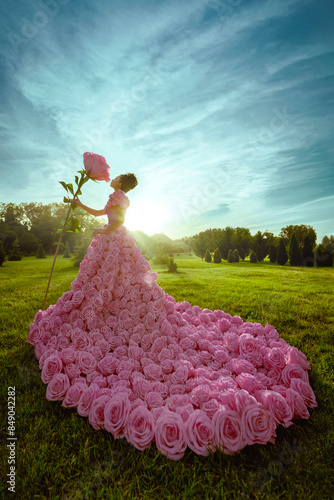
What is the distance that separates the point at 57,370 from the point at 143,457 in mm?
1440

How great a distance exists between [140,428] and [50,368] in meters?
1.40

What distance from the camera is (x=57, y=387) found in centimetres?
256

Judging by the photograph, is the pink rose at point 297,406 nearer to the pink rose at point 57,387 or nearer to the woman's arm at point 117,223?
the pink rose at point 57,387

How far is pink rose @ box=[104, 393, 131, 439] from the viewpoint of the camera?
6.97 feet

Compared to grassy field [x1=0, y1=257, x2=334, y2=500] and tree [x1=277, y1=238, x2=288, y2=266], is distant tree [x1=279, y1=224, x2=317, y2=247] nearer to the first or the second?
tree [x1=277, y1=238, x2=288, y2=266]

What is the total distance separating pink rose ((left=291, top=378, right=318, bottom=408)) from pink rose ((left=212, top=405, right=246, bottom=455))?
3.16 ft

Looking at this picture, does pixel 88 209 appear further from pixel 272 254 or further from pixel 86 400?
pixel 272 254

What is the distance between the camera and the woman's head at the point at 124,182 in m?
4.16

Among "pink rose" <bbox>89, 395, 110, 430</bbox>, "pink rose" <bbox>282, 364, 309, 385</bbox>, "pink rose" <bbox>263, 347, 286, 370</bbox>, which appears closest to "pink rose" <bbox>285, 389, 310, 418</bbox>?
"pink rose" <bbox>282, 364, 309, 385</bbox>

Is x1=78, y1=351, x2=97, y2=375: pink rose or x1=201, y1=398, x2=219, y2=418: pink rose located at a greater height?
x1=78, y1=351, x2=97, y2=375: pink rose

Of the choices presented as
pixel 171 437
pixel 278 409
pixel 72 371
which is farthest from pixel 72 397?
pixel 278 409

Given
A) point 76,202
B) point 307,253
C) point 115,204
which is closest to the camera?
point 115,204

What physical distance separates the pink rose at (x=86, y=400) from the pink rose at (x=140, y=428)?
1.61 feet

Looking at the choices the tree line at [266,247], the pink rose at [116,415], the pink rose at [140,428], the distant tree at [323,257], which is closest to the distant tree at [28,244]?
the tree line at [266,247]
